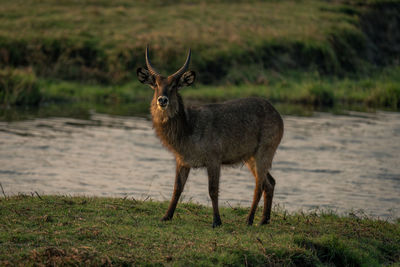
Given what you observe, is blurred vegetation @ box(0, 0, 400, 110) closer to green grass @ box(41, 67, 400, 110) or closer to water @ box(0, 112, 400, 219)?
green grass @ box(41, 67, 400, 110)

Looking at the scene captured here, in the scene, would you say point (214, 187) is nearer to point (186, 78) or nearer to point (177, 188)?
point (177, 188)

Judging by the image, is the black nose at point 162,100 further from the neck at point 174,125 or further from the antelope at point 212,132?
the neck at point 174,125

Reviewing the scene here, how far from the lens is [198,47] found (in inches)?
1113

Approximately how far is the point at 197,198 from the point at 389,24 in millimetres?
34390

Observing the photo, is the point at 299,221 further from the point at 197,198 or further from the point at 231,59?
the point at 231,59

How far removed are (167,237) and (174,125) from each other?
168cm

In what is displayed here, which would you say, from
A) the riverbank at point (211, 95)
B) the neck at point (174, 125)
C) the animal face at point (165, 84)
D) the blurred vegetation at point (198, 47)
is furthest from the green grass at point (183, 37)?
the neck at point (174, 125)

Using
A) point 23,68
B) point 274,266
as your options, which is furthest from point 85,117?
point 274,266

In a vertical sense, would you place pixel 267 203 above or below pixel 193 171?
above

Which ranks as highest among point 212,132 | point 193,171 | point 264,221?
point 212,132

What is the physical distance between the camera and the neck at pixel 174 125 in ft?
27.4

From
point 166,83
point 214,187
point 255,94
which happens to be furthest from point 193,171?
point 255,94

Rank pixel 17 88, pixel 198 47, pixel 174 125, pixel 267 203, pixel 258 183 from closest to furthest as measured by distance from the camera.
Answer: pixel 174 125
pixel 258 183
pixel 267 203
pixel 17 88
pixel 198 47

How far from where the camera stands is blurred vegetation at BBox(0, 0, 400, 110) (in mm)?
25641
